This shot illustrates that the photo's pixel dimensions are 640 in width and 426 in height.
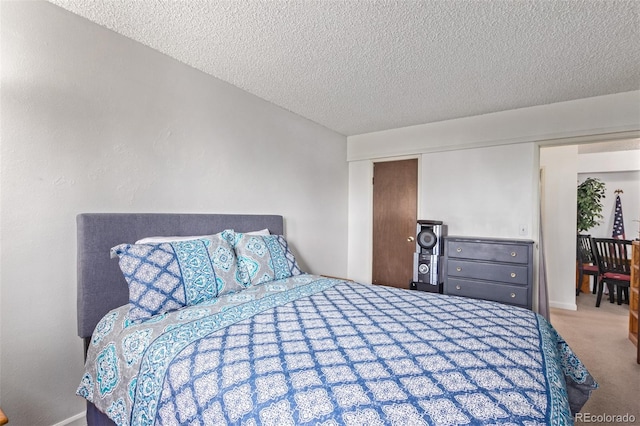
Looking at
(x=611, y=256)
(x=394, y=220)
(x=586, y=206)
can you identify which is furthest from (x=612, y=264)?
(x=394, y=220)

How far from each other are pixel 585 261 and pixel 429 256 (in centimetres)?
348

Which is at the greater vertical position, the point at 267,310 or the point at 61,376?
the point at 267,310

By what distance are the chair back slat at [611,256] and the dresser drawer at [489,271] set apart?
2309 mm

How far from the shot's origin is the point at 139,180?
2.07m

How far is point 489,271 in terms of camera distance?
3156mm

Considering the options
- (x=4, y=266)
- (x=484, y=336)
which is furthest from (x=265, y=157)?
(x=484, y=336)

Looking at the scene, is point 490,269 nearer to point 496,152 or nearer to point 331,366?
point 496,152

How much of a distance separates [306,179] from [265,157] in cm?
72

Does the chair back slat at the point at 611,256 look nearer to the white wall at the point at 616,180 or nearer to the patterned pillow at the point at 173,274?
the white wall at the point at 616,180

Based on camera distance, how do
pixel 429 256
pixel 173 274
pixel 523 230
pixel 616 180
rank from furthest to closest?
pixel 616 180
pixel 429 256
pixel 523 230
pixel 173 274

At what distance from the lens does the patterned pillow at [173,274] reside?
157cm

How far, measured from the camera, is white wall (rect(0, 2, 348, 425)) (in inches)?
61.6

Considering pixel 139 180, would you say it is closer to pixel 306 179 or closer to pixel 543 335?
pixel 306 179

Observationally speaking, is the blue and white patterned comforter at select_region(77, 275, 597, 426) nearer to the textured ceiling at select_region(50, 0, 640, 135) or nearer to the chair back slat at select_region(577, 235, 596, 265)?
the textured ceiling at select_region(50, 0, 640, 135)
